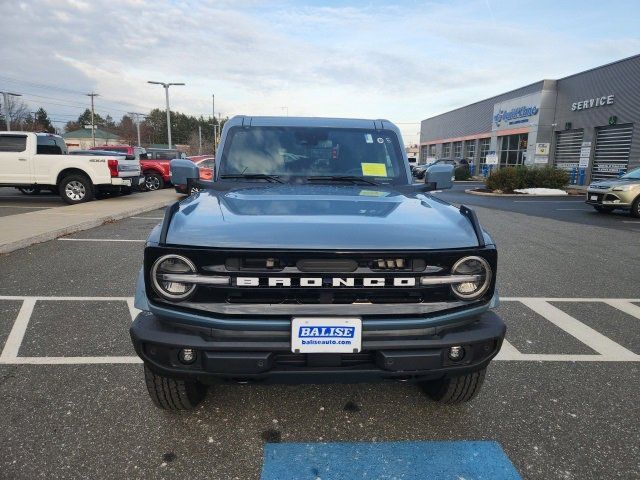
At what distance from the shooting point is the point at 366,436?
252 cm

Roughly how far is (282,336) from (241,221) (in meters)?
0.61

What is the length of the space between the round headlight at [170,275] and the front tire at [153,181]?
58.4ft

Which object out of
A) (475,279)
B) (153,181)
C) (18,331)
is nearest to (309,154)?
(475,279)

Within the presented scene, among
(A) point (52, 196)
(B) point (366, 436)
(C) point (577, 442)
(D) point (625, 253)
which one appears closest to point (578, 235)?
(D) point (625, 253)

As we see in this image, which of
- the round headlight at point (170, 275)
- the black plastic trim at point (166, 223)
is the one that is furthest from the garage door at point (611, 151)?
the round headlight at point (170, 275)

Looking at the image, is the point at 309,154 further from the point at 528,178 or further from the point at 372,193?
the point at 528,178

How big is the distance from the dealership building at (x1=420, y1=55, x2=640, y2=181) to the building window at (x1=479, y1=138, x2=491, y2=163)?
5 centimetres

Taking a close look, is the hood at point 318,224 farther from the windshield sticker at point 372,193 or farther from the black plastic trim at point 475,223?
the windshield sticker at point 372,193

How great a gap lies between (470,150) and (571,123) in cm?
1752

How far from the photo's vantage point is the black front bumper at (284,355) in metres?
2.03

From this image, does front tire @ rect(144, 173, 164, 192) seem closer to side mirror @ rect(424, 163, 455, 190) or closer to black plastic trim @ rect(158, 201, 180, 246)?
side mirror @ rect(424, 163, 455, 190)

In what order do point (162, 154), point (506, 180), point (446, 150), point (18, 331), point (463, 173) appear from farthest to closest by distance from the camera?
point (446, 150), point (463, 173), point (506, 180), point (162, 154), point (18, 331)

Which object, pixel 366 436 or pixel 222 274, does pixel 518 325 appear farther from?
pixel 222 274

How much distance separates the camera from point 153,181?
61.8 ft
